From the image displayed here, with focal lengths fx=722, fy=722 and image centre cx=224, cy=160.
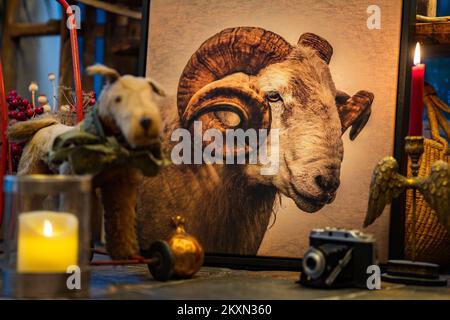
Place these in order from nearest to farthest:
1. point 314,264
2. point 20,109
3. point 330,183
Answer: point 314,264, point 330,183, point 20,109

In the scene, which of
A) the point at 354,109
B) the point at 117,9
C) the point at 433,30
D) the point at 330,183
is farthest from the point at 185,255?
the point at 117,9

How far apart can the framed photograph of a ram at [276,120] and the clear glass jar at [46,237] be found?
455 mm

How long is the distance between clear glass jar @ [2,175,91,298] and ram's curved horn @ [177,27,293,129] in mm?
494

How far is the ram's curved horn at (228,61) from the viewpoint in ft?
5.06

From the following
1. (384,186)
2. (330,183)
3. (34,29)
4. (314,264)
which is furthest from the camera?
(34,29)

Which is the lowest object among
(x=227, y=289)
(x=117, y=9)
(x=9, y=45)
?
(x=227, y=289)

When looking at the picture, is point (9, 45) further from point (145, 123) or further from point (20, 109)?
point (145, 123)

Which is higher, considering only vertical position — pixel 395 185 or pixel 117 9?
pixel 117 9

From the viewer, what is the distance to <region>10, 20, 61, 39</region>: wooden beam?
2.99 metres

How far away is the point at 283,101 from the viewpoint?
1.52 meters

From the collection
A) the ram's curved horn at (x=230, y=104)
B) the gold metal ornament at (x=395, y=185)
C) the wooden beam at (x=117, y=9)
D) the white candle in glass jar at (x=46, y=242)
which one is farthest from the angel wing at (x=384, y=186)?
the wooden beam at (x=117, y=9)

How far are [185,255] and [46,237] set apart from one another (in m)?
0.28

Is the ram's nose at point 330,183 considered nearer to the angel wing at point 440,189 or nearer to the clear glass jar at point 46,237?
the angel wing at point 440,189

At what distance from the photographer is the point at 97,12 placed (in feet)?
9.97
